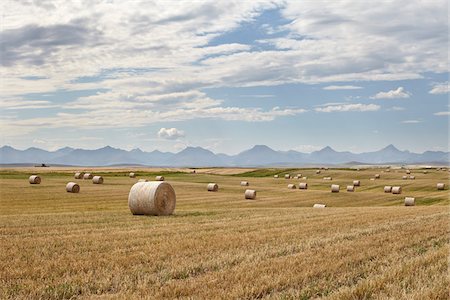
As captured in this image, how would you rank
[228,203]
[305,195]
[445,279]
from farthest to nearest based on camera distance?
[305,195]
[228,203]
[445,279]

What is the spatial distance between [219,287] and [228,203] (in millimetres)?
34355

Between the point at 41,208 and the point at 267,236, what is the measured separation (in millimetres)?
21844

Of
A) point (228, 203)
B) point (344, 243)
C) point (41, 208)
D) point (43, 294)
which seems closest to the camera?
point (43, 294)

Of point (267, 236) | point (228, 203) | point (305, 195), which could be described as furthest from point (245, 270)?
point (305, 195)

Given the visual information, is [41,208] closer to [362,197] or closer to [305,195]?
[305,195]

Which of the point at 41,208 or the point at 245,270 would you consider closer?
the point at 245,270

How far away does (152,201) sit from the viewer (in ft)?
91.2

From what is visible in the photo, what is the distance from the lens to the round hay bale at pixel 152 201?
91.5 feet

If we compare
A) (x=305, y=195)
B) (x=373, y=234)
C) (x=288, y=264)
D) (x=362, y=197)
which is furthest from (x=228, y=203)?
(x=288, y=264)

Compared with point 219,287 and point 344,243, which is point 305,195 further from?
point 219,287

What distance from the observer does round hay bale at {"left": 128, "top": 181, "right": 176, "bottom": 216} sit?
27.9 metres

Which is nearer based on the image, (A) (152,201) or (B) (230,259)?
(B) (230,259)

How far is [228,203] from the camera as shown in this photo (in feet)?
142

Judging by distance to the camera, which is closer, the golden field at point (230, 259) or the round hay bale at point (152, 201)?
the golden field at point (230, 259)
